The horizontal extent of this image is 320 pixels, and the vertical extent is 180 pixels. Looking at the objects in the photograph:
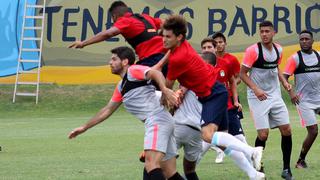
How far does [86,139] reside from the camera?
19.3m

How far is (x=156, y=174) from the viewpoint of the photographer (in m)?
9.28

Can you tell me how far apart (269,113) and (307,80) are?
174cm

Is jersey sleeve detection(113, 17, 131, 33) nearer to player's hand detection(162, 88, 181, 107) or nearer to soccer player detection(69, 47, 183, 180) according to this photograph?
soccer player detection(69, 47, 183, 180)

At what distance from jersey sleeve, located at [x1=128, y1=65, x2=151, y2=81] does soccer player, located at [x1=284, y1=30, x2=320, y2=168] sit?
4482 millimetres

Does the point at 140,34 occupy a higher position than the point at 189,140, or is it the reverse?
the point at 140,34

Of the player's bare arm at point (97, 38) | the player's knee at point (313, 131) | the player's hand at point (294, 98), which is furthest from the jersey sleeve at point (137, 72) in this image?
the player's knee at point (313, 131)

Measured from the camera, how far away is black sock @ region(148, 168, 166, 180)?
9.27 metres

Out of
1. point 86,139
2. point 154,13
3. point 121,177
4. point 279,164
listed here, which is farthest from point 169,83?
point 154,13

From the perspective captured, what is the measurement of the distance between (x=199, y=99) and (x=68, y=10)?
21294mm

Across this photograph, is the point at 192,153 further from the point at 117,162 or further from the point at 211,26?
the point at 211,26

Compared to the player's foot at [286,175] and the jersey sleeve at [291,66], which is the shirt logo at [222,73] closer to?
the jersey sleeve at [291,66]

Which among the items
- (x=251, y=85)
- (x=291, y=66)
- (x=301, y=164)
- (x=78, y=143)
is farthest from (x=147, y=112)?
(x=78, y=143)

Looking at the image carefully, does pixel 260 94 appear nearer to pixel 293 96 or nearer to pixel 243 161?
pixel 293 96

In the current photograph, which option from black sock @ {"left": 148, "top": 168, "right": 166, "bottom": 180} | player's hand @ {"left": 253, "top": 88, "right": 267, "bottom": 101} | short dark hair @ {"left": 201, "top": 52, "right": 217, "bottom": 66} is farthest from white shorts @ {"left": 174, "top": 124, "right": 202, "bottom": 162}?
player's hand @ {"left": 253, "top": 88, "right": 267, "bottom": 101}
